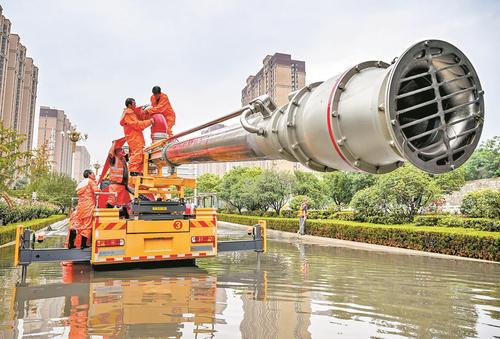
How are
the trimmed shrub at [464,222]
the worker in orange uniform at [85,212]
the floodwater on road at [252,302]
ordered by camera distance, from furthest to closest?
the trimmed shrub at [464,222] < the worker in orange uniform at [85,212] < the floodwater on road at [252,302]

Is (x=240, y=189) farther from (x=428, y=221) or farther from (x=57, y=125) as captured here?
(x=57, y=125)

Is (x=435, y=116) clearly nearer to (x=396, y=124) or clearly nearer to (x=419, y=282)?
(x=396, y=124)

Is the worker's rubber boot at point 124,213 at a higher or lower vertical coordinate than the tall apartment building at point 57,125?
lower

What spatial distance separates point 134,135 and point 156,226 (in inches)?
65.0

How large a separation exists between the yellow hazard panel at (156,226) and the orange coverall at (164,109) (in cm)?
159

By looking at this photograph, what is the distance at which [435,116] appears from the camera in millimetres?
1721

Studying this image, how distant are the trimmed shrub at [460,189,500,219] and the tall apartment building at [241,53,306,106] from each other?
1501 inches

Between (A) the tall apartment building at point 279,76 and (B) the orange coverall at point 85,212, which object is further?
(A) the tall apartment building at point 279,76

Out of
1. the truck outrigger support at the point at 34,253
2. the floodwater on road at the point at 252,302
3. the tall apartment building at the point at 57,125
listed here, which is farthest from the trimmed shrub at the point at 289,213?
the tall apartment building at the point at 57,125

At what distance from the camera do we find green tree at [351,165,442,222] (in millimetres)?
14977

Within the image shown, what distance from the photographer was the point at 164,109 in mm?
6434

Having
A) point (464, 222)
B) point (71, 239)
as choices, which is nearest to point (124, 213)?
point (71, 239)

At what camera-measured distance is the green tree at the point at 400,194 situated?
49.1ft

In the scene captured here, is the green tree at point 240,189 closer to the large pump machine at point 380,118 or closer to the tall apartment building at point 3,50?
the large pump machine at point 380,118
